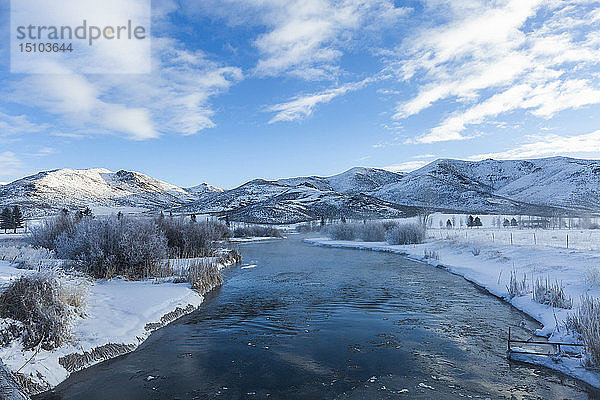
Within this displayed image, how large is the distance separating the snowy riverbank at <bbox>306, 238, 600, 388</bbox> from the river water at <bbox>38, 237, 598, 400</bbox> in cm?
60

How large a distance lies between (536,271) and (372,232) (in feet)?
137

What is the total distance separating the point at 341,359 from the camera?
11000mm

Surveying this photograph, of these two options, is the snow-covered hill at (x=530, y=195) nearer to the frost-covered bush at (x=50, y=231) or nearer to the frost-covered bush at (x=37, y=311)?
the frost-covered bush at (x=50, y=231)

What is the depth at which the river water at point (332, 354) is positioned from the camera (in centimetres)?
902

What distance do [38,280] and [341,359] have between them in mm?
8452

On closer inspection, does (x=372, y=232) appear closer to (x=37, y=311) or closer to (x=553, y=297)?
(x=553, y=297)

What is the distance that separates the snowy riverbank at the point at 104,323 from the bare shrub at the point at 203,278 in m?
0.50

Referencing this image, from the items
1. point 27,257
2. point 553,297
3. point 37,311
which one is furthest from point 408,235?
point 37,311

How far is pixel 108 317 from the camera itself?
510 inches

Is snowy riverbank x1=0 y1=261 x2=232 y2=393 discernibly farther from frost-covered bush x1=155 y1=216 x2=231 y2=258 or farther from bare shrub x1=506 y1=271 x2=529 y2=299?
bare shrub x1=506 y1=271 x2=529 y2=299

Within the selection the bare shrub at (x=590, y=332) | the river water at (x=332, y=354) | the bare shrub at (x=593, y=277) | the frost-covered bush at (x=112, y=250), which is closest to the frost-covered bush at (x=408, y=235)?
the river water at (x=332, y=354)

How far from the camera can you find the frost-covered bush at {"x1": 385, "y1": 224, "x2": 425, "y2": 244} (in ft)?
168

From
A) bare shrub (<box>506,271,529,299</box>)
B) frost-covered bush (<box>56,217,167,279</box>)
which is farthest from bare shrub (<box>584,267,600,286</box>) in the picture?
frost-covered bush (<box>56,217,167,279</box>)

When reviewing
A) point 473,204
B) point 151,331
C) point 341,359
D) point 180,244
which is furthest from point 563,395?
point 473,204
